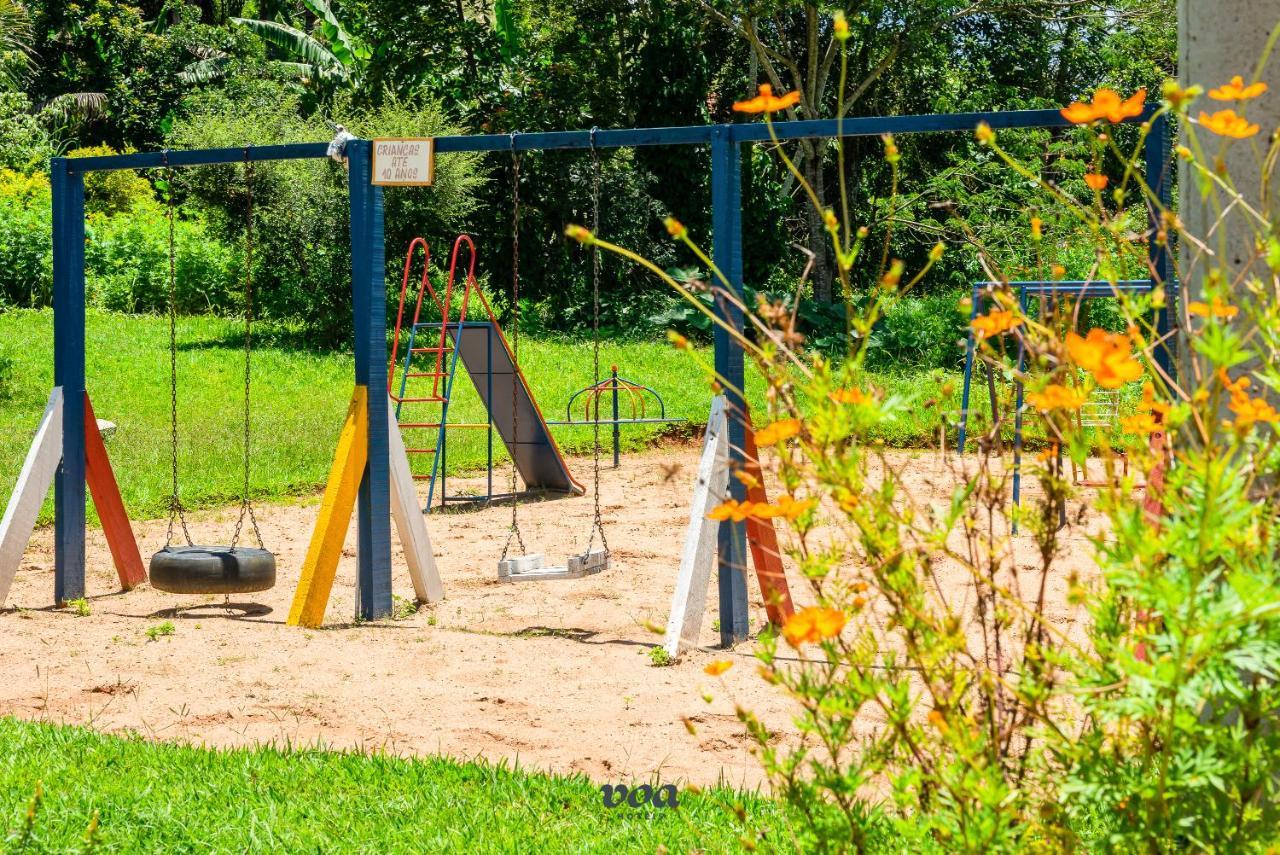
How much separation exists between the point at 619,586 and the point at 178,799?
3.60 metres

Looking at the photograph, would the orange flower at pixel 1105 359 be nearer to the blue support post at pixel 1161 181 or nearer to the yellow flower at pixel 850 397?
the yellow flower at pixel 850 397

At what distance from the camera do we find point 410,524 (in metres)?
6.59

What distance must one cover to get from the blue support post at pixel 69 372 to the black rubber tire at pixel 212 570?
29.9 inches

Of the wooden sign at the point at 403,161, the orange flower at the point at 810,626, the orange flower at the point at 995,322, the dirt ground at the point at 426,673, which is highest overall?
the wooden sign at the point at 403,161

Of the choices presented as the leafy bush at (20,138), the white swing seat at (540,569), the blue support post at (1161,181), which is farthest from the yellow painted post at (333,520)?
the leafy bush at (20,138)

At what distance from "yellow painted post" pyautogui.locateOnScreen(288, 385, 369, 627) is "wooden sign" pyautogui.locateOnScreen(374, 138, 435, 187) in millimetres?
949

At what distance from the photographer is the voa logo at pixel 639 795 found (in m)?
3.68

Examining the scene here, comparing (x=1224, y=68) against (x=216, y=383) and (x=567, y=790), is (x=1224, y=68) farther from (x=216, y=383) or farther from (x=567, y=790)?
(x=216, y=383)

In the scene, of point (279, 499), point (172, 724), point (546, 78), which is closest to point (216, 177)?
point (546, 78)

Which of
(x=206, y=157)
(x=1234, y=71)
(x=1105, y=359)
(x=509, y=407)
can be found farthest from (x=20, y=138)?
(x=1105, y=359)

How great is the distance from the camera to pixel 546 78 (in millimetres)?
21062

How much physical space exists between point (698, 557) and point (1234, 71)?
136 inches

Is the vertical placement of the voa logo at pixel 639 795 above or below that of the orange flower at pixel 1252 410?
below

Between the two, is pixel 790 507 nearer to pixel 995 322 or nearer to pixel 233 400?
pixel 995 322
